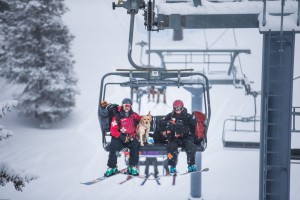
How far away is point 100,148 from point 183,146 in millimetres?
12426

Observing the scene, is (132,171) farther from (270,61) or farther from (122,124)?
(270,61)

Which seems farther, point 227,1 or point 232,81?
point 232,81

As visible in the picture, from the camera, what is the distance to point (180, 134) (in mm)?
5902

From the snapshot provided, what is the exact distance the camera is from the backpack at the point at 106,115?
561 cm

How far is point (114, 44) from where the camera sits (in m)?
27.9

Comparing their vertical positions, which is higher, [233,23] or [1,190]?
[233,23]

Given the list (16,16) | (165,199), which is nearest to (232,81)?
(165,199)

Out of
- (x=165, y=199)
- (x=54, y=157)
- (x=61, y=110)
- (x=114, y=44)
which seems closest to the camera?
(x=165, y=199)

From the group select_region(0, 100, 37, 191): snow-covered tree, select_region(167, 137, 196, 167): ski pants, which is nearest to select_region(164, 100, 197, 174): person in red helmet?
select_region(167, 137, 196, 167): ski pants

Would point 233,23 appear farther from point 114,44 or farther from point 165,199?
point 114,44

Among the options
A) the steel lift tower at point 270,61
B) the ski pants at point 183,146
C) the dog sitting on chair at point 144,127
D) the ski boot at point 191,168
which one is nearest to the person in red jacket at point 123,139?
the dog sitting on chair at point 144,127

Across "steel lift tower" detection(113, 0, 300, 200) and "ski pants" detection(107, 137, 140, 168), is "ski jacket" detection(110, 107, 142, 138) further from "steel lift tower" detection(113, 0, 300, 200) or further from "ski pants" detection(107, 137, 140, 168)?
"steel lift tower" detection(113, 0, 300, 200)

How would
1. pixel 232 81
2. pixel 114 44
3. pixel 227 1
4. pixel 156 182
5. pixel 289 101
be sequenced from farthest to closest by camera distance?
pixel 114 44
pixel 156 182
pixel 232 81
pixel 227 1
pixel 289 101

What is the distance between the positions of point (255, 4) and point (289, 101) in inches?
54.5
